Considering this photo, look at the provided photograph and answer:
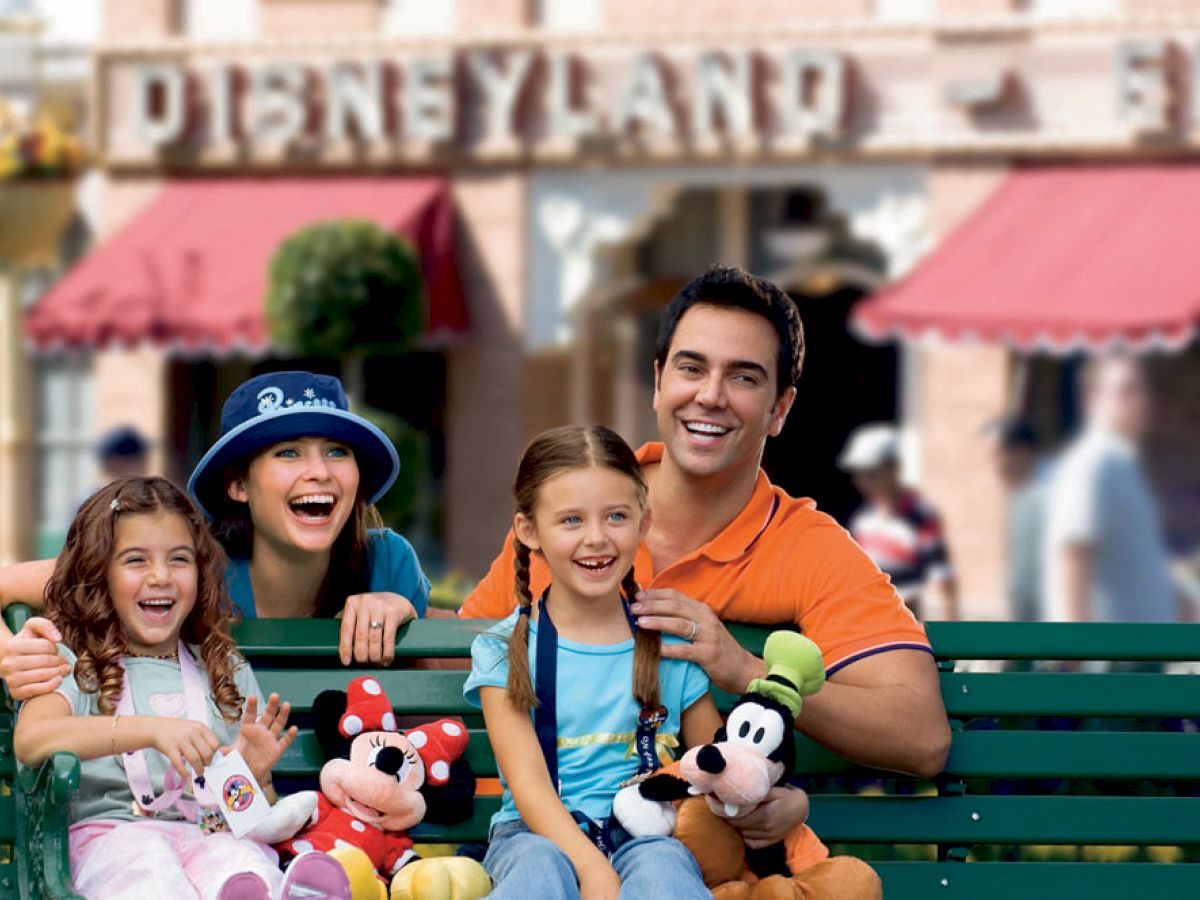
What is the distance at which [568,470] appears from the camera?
11.6 ft

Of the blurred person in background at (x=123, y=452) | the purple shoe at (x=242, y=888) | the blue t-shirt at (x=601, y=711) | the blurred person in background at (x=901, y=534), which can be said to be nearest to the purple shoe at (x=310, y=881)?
the purple shoe at (x=242, y=888)

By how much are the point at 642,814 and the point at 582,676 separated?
262 millimetres

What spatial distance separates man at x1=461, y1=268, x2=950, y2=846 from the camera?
3.56 meters

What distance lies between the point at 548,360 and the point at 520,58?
224 cm

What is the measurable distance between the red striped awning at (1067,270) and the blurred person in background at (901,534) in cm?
431

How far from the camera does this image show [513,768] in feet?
11.5

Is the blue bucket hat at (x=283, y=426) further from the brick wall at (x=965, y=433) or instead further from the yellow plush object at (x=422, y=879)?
the brick wall at (x=965, y=433)

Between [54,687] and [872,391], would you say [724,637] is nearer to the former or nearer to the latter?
[54,687]

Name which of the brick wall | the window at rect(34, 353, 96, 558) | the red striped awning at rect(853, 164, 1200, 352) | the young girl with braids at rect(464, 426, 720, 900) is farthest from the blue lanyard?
the window at rect(34, 353, 96, 558)

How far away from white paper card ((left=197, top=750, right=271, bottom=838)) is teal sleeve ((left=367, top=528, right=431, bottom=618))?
636 millimetres

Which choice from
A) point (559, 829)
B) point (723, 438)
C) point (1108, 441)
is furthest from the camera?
point (1108, 441)

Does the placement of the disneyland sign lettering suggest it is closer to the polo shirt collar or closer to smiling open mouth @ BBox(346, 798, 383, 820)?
the polo shirt collar

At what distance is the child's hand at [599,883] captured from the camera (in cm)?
335

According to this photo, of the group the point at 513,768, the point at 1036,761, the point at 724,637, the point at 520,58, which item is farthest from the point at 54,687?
the point at 520,58
